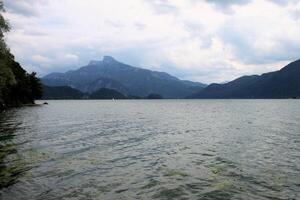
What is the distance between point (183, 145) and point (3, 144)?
2113 cm

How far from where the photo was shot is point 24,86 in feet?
541

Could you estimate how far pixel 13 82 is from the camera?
286ft

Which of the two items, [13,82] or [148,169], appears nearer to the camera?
[148,169]

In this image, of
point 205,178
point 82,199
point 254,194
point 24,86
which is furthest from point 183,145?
point 24,86

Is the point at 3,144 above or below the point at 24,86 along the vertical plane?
below

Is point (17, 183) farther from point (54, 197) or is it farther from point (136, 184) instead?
point (136, 184)

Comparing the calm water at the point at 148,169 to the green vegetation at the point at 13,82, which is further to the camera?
the green vegetation at the point at 13,82

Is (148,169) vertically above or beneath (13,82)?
beneath

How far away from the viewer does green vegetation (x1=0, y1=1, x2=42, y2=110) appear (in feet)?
258

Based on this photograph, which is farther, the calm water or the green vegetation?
the green vegetation

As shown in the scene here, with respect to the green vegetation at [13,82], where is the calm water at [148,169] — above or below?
below

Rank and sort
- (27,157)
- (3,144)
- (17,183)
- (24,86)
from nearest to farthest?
→ (17,183) < (27,157) < (3,144) < (24,86)

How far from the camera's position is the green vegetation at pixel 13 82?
3097 inches

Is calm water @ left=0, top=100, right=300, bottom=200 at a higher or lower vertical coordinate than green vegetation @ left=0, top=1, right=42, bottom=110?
lower
